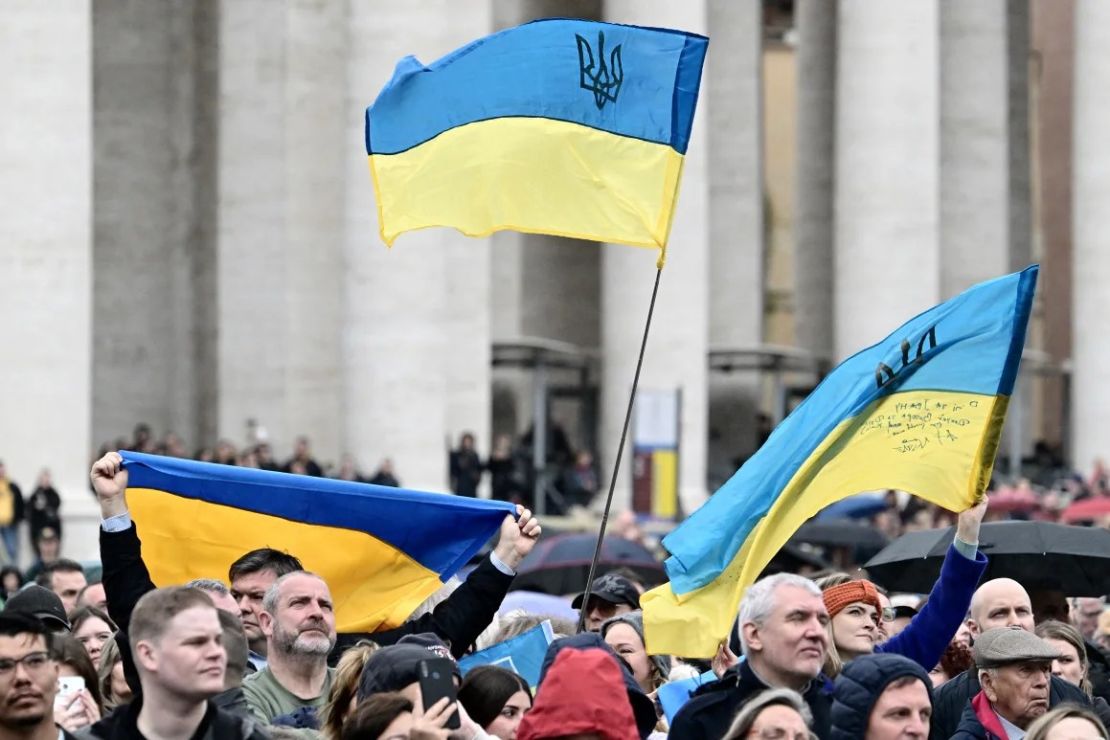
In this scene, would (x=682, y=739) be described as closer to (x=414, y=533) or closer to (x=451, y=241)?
(x=414, y=533)

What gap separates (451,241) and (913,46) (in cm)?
1320

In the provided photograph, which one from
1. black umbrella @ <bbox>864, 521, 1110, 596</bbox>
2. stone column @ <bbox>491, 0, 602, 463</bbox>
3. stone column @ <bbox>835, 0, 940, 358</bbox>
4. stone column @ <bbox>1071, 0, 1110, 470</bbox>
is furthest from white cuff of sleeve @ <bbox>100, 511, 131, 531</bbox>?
stone column @ <bbox>491, 0, 602, 463</bbox>

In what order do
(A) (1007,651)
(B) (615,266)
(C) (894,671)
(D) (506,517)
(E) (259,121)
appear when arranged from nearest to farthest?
(C) (894,671), (A) (1007,651), (D) (506,517), (E) (259,121), (B) (615,266)

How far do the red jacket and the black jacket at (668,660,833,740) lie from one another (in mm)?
1131

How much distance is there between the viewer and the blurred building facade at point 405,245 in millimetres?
45219

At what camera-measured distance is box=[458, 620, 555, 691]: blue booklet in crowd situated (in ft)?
54.6

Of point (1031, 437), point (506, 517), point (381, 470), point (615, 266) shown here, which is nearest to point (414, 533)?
point (506, 517)

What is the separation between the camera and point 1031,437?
249 ft

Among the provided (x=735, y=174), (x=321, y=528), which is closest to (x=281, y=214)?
(x=735, y=174)

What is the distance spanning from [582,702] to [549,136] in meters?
7.17

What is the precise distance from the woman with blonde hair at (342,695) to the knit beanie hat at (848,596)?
3.15 meters

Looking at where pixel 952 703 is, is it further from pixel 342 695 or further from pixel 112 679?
pixel 112 679

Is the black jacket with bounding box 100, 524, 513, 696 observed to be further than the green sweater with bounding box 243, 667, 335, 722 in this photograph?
Yes

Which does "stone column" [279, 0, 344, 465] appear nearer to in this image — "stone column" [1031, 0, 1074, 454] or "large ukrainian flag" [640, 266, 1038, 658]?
"large ukrainian flag" [640, 266, 1038, 658]
